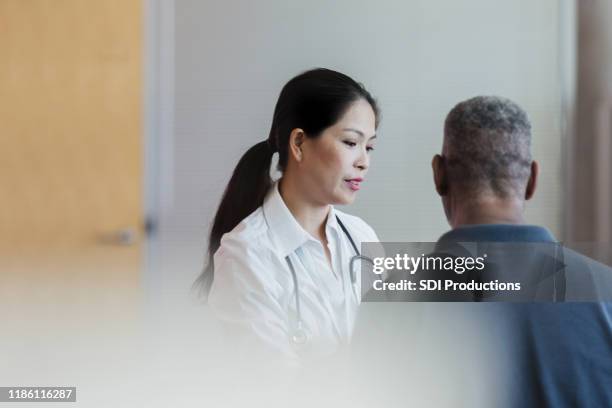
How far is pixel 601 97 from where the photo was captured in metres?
1.08

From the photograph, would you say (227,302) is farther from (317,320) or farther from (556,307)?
(556,307)

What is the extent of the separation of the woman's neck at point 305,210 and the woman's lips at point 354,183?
0.06m

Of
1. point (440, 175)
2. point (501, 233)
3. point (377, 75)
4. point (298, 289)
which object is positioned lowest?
point (298, 289)

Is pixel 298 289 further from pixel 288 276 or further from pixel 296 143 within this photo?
pixel 296 143

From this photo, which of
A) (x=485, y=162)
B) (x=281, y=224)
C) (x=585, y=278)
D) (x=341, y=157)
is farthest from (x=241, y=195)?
(x=585, y=278)

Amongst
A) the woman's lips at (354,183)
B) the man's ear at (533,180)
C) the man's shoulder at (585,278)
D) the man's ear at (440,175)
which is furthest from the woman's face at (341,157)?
the man's shoulder at (585,278)

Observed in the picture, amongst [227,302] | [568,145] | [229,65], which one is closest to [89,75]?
[229,65]

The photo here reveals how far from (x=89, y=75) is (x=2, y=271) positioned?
1.42 ft

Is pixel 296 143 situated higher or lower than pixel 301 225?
higher

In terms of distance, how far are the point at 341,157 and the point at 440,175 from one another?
183 millimetres

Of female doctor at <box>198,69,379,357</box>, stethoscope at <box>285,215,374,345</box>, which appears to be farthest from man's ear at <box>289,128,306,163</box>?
stethoscope at <box>285,215,374,345</box>

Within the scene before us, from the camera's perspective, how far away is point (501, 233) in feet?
3.52

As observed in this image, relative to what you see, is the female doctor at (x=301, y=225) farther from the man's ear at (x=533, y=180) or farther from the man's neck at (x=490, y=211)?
the man's ear at (x=533, y=180)

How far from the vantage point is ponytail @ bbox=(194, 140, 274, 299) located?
1.12 meters
